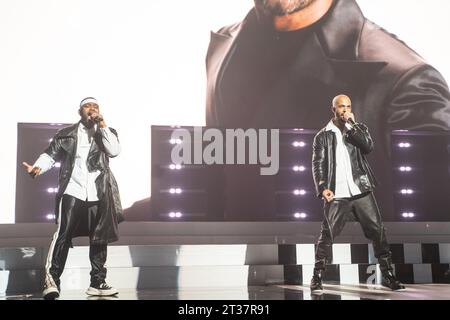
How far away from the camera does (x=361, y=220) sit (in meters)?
3.86

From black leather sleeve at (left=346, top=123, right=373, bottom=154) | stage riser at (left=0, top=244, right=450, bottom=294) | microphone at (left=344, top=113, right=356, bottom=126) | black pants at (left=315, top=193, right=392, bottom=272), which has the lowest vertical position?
stage riser at (left=0, top=244, right=450, bottom=294)

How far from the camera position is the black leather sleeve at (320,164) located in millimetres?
3881

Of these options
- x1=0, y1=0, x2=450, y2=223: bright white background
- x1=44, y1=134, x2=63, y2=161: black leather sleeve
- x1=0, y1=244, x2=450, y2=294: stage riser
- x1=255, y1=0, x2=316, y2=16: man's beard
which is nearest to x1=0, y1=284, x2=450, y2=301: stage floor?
x1=0, y1=244, x2=450, y2=294: stage riser

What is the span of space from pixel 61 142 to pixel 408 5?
4.17 meters

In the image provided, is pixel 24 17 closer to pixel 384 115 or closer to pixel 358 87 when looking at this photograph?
pixel 358 87

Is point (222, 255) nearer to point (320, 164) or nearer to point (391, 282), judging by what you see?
point (320, 164)

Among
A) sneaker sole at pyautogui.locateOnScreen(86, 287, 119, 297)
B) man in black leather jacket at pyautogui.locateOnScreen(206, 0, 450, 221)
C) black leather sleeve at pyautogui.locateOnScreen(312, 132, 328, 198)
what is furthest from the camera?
man in black leather jacket at pyautogui.locateOnScreen(206, 0, 450, 221)

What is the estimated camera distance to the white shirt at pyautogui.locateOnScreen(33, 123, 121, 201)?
3.59 metres

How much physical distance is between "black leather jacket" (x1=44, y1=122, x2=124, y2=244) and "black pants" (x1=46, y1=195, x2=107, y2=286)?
50mm

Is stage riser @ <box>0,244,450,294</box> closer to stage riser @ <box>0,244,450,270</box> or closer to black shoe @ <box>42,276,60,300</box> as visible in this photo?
stage riser @ <box>0,244,450,270</box>

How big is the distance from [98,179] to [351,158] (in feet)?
6.15

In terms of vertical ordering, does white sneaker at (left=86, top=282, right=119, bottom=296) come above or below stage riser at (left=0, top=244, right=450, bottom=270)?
below

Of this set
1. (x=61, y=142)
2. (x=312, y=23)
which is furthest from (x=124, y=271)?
(x=312, y=23)

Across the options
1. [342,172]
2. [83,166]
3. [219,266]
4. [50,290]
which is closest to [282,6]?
[342,172]
